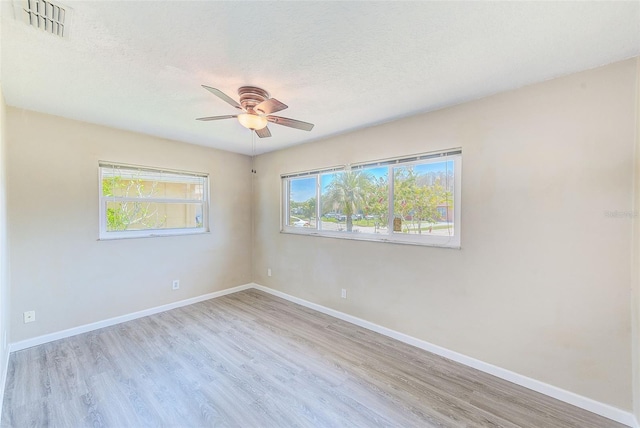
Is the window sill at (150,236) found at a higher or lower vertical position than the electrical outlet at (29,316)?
higher

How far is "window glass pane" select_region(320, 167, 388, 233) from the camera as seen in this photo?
3.11m

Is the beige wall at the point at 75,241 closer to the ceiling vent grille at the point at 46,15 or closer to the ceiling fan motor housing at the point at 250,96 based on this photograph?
the ceiling vent grille at the point at 46,15

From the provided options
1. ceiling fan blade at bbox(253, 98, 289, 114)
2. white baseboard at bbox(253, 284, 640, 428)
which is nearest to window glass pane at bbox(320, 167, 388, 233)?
white baseboard at bbox(253, 284, 640, 428)

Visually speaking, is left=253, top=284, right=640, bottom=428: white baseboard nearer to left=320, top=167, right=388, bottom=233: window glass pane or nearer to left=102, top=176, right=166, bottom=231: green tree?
left=320, top=167, right=388, bottom=233: window glass pane

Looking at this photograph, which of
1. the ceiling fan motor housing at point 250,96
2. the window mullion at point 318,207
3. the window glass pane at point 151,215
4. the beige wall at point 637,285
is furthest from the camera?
the window mullion at point 318,207

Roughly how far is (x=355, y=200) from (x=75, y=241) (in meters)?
3.28

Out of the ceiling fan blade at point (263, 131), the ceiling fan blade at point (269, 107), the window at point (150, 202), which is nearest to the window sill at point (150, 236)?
the window at point (150, 202)

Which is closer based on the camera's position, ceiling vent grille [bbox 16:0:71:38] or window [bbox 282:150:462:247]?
ceiling vent grille [bbox 16:0:71:38]

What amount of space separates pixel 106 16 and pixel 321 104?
1.57 m

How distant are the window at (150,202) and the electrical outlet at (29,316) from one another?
3.06ft

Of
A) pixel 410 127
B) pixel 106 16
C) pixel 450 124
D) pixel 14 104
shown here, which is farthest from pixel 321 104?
pixel 14 104

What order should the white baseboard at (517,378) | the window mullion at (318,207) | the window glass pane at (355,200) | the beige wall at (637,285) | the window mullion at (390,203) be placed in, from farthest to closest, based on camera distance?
the window mullion at (318,207) → the window glass pane at (355,200) → the window mullion at (390,203) → the white baseboard at (517,378) → the beige wall at (637,285)

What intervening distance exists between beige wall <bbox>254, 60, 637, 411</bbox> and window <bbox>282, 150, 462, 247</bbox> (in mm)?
131

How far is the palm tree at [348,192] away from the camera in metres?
3.29
